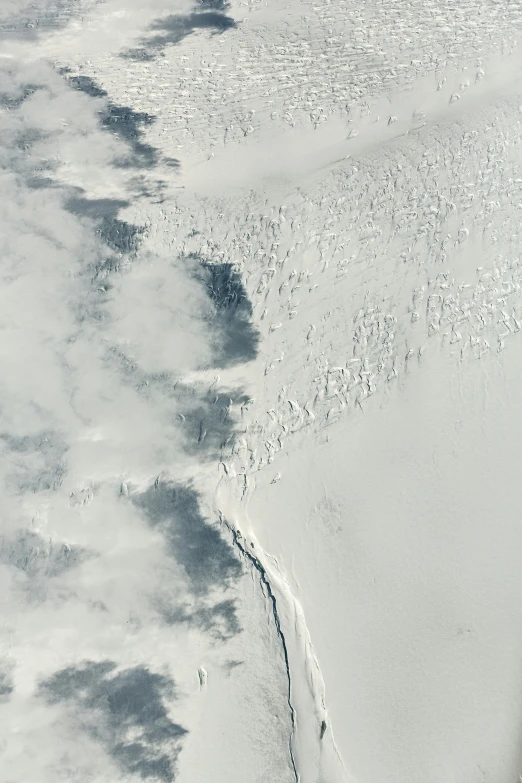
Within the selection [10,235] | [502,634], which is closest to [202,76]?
[10,235]

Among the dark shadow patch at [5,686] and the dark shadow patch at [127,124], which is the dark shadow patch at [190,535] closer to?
the dark shadow patch at [5,686]

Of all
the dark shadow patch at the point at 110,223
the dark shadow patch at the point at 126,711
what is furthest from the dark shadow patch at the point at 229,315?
the dark shadow patch at the point at 126,711

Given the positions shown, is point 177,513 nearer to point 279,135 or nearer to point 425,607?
point 425,607

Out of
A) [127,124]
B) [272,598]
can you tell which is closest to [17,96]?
[127,124]

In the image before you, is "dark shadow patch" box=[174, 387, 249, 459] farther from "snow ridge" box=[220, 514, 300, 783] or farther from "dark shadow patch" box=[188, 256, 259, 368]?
"snow ridge" box=[220, 514, 300, 783]

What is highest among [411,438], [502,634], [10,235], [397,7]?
[397,7]

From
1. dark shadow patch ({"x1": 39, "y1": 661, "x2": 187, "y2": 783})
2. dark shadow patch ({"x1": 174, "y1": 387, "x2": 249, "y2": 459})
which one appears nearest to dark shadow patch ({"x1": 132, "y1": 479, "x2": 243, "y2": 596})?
dark shadow patch ({"x1": 174, "y1": 387, "x2": 249, "y2": 459})

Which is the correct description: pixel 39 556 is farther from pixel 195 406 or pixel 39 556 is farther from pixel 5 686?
pixel 195 406
